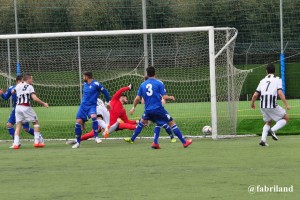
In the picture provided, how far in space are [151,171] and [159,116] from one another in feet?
17.2

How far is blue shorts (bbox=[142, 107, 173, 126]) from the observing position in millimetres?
18656

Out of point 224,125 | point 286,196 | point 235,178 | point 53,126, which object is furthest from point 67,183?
point 53,126

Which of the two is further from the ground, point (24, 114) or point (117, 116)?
point (24, 114)

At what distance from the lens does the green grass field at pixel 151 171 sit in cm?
1089

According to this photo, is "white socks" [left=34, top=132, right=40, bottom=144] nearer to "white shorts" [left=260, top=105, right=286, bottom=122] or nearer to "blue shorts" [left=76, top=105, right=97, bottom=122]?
"blue shorts" [left=76, top=105, right=97, bottom=122]

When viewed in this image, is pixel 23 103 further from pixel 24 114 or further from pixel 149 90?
pixel 149 90

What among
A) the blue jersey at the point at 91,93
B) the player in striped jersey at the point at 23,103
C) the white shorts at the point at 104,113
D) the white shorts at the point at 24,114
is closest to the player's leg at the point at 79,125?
the blue jersey at the point at 91,93

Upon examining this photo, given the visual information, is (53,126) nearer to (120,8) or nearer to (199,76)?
(199,76)

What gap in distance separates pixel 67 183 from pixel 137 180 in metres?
1.01

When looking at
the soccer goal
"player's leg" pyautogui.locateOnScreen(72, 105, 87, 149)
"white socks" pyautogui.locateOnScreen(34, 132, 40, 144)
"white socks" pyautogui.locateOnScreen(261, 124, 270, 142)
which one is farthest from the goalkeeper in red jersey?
"white socks" pyautogui.locateOnScreen(261, 124, 270, 142)

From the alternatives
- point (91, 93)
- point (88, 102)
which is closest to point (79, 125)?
point (88, 102)

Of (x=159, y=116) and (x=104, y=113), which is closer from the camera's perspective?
(x=159, y=116)

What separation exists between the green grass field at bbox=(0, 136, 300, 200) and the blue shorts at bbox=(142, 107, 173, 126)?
619mm

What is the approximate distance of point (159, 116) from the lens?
18.7 meters
